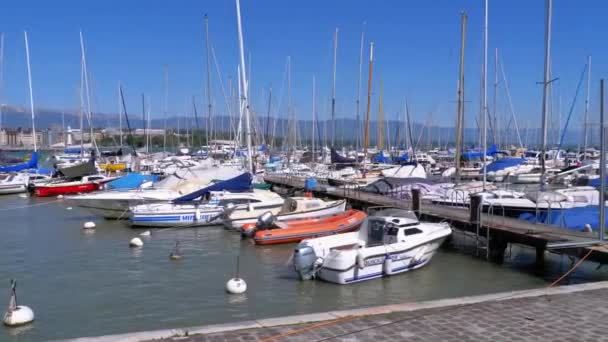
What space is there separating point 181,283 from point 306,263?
145 inches

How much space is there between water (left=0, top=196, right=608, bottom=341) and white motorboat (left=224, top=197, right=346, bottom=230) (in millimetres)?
1236

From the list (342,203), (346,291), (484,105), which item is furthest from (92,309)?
(484,105)

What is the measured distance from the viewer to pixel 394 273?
55.4 feet

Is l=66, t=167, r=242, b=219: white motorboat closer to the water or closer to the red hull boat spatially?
the water

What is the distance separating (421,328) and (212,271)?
1057cm

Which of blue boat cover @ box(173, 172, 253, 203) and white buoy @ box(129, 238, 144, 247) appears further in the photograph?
blue boat cover @ box(173, 172, 253, 203)

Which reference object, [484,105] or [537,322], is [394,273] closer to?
[537,322]

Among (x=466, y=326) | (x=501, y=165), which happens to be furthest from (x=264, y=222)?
(x=501, y=165)

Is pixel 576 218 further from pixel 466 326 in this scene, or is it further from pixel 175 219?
pixel 175 219

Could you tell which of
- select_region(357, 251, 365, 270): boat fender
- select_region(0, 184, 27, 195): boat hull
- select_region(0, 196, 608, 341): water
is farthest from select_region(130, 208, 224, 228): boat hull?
Answer: select_region(0, 184, 27, 195): boat hull

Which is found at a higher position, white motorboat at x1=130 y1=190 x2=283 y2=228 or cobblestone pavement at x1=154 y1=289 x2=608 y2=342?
cobblestone pavement at x1=154 y1=289 x2=608 y2=342

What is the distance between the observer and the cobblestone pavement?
8367 millimetres

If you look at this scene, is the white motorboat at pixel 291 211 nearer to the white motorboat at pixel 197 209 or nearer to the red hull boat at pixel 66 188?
the white motorboat at pixel 197 209

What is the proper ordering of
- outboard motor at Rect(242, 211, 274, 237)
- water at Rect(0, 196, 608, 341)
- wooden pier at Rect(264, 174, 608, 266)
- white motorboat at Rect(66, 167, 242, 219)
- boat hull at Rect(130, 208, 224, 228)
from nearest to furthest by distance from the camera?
water at Rect(0, 196, 608, 341), wooden pier at Rect(264, 174, 608, 266), outboard motor at Rect(242, 211, 274, 237), boat hull at Rect(130, 208, 224, 228), white motorboat at Rect(66, 167, 242, 219)
